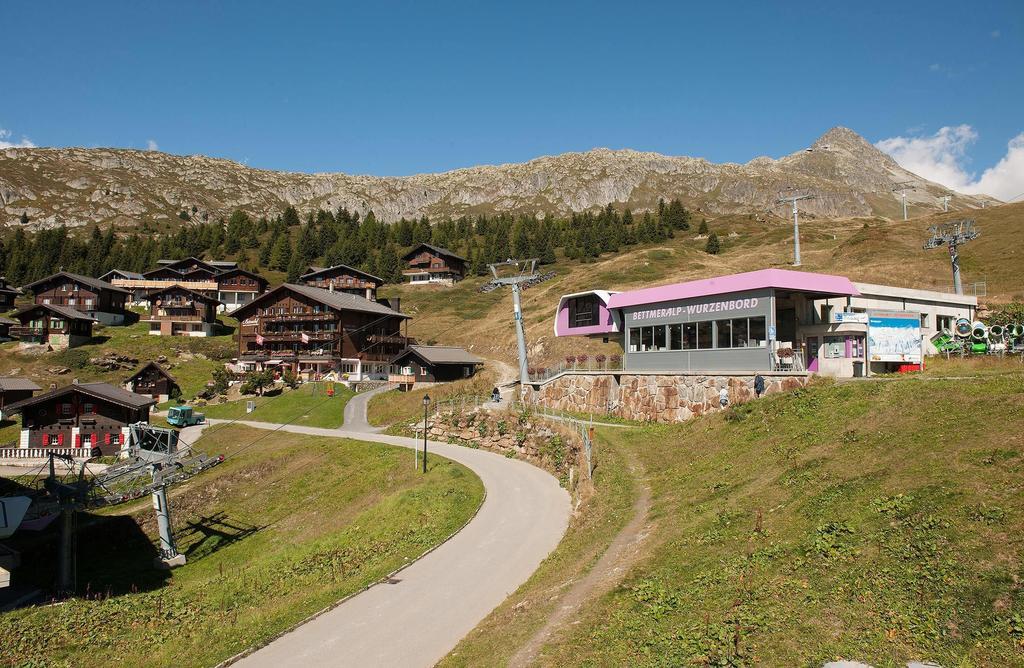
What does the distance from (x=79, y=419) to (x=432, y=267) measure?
86205 mm

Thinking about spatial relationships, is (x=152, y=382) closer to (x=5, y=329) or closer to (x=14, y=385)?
(x=14, y=385)

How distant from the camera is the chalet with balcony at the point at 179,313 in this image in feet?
321

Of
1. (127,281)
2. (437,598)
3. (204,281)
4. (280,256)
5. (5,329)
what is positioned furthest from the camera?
(280,256)

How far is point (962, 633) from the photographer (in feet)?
31.5

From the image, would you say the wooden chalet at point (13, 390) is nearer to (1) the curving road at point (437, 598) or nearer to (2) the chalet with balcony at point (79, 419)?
(2) the chalet with balcony at point (79, 419)

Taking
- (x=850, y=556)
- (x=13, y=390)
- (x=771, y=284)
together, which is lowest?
(x=850, y=556)

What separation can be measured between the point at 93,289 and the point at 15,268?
58.7 m

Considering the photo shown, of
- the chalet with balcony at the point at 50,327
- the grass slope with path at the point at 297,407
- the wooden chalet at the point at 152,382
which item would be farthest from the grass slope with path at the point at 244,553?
the chalet with balcony at the point at 50,327

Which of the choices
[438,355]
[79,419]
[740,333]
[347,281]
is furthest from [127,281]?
[740,333]

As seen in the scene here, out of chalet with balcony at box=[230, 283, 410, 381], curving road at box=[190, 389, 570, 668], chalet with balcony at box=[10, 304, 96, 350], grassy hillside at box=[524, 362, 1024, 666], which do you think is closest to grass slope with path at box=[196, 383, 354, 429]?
chalet with balcony at box=[230, 283, 410, 381]

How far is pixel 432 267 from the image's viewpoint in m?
137

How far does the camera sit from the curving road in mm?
15773

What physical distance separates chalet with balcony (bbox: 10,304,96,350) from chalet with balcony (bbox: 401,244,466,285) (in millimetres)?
64771

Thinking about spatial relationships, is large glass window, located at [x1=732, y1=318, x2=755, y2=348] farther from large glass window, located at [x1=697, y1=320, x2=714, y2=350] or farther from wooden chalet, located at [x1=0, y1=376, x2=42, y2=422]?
wooden chalet, located at [x1=0, y1=376, x2=42, y2=422]
